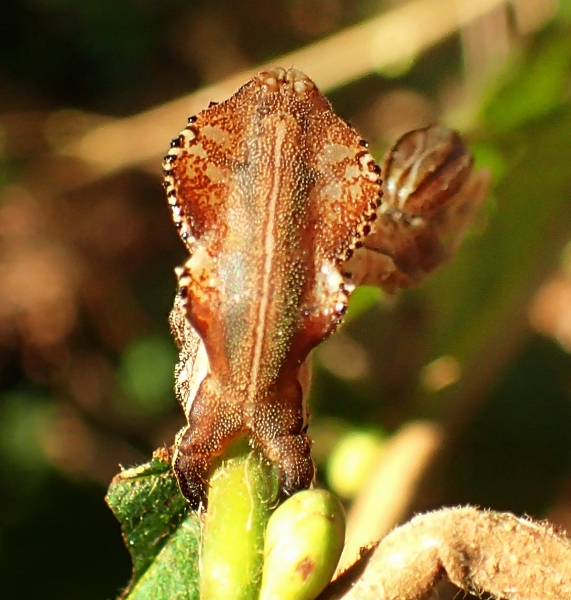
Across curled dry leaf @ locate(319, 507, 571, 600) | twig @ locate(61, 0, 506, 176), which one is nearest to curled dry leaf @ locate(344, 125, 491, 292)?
curled dry leaf @ locate(319, 507, 571, 600)

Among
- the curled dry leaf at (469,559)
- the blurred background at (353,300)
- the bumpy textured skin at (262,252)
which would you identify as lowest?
the curled dry leaf at (469,559)

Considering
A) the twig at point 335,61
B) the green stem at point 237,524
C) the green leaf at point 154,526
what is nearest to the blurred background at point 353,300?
the twig at point 335,61

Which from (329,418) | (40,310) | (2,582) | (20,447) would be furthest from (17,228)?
(329,418)

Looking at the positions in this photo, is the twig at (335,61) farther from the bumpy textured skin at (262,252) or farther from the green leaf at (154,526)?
the green leaf at (154,526)

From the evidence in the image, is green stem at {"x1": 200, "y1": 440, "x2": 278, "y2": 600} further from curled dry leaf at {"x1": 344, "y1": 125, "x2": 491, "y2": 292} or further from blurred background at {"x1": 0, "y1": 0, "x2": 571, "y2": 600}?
blurred background at {"x1": 0, "y1": 0, "x2": 571, "y2": 600}

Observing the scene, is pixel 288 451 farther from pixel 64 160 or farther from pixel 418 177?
pixel 64 160

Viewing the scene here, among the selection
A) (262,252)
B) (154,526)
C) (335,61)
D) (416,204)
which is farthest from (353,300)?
(335,61)

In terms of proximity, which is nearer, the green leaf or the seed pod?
the seed pod
